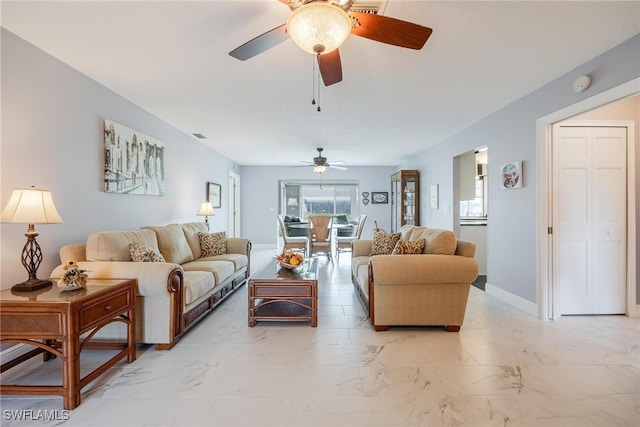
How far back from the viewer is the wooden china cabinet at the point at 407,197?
7008 millimetres

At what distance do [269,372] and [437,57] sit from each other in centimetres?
283

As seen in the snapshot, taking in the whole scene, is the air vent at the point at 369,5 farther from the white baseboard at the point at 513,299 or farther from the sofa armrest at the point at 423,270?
the white baseboard at the point at 513,299

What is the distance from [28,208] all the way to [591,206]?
4.96 meters

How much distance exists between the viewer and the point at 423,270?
271 centimetres

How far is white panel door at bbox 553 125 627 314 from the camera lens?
3.20m

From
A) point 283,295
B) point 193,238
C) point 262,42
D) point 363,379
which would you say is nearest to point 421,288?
point 363,379

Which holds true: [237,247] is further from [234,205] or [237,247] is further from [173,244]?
[234,205]

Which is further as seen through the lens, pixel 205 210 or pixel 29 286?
pixel 205 210

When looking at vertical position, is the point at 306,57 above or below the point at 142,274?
above

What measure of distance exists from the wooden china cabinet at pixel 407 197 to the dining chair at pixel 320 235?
2.12 meters

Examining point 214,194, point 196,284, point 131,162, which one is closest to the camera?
point 196,284

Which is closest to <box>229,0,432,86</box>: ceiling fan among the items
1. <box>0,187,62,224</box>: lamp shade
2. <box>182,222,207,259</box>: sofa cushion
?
<box>0,187,62,224</box>: lamp shade

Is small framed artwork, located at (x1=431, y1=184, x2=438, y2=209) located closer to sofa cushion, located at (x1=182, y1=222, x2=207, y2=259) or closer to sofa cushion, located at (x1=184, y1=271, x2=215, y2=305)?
sofa cushion, located at (x1=182, y1=222, x2=207, y2=259)

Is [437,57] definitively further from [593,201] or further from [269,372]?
[269,372]
